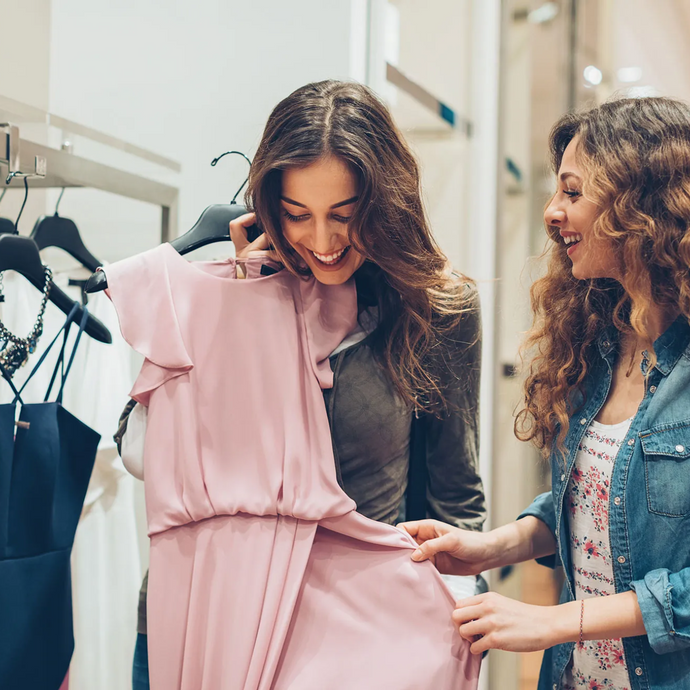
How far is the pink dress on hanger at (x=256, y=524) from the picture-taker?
89cm

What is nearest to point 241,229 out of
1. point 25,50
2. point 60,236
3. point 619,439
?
point 60,236

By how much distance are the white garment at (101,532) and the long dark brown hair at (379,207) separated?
53 centimetres

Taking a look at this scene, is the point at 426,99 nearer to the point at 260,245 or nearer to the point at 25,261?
the point at 260,245

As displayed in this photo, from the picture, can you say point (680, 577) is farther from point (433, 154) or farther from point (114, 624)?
point (433, 154)

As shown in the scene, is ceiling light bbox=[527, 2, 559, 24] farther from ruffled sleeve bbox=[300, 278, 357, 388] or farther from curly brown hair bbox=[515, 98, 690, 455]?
ruffled sleeve bbox=[300, 278, 357, 388]

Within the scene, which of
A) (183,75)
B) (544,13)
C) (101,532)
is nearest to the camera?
(101,532)

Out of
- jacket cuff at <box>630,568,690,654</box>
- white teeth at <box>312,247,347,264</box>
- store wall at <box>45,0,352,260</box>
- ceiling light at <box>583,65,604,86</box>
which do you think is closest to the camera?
jacket cuff at <box>630,568,690,654</box>

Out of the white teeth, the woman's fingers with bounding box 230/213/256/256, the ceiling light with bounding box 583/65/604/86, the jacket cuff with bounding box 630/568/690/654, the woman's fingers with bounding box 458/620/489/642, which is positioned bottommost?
the woman's fingers with bounding box 458/620/489/642

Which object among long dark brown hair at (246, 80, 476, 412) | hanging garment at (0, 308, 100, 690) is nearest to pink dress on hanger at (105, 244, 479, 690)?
long dark brown hair at (246, 80, 476, 412)

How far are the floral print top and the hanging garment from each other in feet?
2.36

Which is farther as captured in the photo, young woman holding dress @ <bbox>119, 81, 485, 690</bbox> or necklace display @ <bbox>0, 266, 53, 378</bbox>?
necklace display @ <bbox>0, 266, 53, 378</bbox>

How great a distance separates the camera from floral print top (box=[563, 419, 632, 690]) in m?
0.98

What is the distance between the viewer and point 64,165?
1229mm

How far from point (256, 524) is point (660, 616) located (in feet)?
1.58
